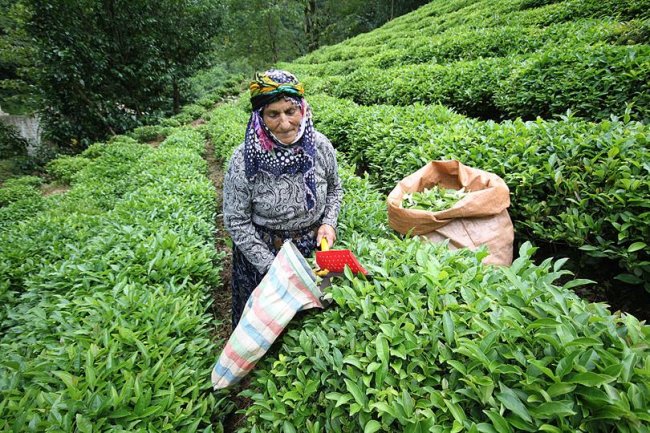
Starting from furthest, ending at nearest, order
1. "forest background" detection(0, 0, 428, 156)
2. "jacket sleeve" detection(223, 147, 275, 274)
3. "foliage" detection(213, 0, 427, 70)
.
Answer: "foliage" detection(213, 0, 427, 70) < "forest background" detection(0, 0, 428, 156) < "jacket sleeve" detection(223, 147, 275, 274)

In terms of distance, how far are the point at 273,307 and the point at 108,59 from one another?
16209 millimetres

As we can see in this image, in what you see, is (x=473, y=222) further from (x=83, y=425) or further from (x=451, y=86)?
(x=451, y=86)

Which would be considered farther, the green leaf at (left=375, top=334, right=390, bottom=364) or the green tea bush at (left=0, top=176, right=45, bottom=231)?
the green tea bush at (left=0, top=176, right=45, bottom=231)

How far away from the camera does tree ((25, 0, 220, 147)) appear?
37.3 feet

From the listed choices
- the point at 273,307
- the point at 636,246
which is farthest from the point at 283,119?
the point at 636,246

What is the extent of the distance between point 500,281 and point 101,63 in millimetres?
16183

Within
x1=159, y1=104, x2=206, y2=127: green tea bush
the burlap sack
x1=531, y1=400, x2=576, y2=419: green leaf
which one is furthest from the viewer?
x1=159, y1=104, x2=206, y2=127: green tea bush

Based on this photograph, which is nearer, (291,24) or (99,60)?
(99,60)

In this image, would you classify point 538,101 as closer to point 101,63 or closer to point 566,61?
point 566,61

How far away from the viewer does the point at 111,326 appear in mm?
1866

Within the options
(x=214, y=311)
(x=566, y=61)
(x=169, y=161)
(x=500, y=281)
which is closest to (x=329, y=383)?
(x=500, y=281)

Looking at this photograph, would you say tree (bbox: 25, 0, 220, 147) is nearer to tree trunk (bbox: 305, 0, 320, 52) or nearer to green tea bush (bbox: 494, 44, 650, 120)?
tree trunk (bbox: 305, 0, 320, 52)

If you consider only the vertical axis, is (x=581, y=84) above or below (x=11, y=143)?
below

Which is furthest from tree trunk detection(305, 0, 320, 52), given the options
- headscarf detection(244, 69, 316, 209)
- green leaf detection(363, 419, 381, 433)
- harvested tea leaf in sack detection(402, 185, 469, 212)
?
green leaf detection(363, 419, 381, 433)
